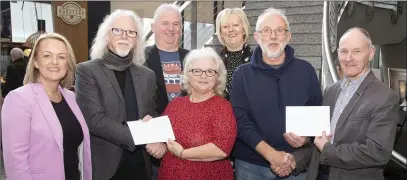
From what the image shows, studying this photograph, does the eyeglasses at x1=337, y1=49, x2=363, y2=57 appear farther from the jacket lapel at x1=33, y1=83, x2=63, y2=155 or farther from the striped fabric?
the jacket lapel at x1=33, y1=83, x2=63, y2=155

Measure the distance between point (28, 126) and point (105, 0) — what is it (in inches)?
320

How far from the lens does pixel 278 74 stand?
8.80 ft

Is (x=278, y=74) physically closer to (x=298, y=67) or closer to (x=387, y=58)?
(x=298, y=67)

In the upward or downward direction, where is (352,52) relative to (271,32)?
downward

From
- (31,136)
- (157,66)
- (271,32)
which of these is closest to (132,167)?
(31,136)

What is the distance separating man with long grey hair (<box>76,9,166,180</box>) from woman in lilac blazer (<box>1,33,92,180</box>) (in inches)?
3.2

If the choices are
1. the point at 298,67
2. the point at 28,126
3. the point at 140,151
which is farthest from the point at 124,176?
the point at 298,67

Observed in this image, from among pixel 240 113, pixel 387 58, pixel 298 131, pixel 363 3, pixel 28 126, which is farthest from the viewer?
pixel 387 58

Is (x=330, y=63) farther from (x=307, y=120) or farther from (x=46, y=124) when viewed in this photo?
(x=46, y=124)

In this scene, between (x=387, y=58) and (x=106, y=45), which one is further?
(x=387, y=58)

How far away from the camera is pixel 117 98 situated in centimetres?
260

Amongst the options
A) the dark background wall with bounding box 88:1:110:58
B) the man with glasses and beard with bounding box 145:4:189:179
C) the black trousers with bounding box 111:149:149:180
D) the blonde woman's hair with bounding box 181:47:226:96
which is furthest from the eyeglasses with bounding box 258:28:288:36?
the dark background wall with bounding box 88:1:110:58

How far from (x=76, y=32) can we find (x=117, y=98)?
7.47 meters

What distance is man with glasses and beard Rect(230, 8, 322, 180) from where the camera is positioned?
2.63m
